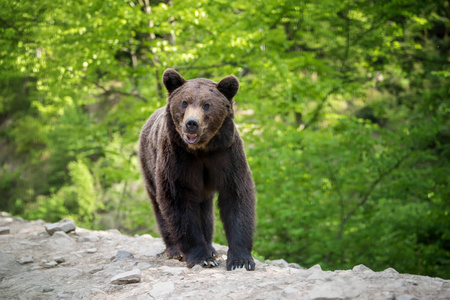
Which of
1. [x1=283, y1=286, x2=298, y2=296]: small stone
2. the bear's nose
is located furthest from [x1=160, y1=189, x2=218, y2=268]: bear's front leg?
[x1=283, y1=286, x2=298, y2=296]: small stone

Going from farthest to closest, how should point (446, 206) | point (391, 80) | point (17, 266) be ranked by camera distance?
point (391, 80), point (446, 206), point (17, 266)

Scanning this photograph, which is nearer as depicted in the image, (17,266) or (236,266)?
(236,266)

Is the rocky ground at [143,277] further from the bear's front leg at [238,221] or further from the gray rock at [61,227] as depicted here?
the bear's front leg at [238,221]

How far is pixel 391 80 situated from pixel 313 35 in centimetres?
544

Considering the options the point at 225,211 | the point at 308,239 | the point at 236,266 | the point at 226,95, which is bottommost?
the point at 308,239

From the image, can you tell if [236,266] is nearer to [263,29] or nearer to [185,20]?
[185,20]

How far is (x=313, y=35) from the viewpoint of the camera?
1173cm

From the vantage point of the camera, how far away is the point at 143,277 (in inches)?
157

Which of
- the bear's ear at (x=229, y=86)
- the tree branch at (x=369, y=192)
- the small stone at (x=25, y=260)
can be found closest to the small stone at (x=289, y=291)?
the bear's ear at (x=229, y=86)

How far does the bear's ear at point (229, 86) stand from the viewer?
14.4ft

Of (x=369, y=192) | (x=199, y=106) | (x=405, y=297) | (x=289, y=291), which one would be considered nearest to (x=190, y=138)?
(x=199, y=106)

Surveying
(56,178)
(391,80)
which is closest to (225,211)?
(391,80)

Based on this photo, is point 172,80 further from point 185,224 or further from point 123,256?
point 123,256

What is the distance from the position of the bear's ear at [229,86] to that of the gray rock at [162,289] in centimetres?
206
